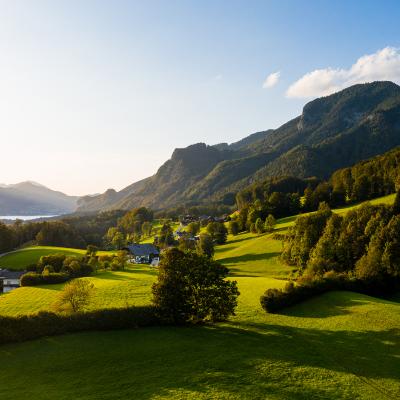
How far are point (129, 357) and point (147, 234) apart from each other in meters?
140

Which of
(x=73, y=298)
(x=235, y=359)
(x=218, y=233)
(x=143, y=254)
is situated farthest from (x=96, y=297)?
(x=143, y=254)

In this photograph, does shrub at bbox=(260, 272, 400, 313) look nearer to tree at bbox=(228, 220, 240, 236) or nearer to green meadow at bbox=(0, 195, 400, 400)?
green meadow at bbox=(0, 195, 400, 400)

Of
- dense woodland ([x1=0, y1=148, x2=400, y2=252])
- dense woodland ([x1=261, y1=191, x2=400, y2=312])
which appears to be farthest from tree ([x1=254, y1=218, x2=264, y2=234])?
dense woodland ([x1=261, y1=191, x2=400, y2=312])

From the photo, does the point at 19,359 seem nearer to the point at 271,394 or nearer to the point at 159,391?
the point at 159,391

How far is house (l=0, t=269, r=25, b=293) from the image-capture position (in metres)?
70.2

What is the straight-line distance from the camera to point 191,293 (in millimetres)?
35125

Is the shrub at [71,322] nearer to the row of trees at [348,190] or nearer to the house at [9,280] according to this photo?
the house at [9,280]

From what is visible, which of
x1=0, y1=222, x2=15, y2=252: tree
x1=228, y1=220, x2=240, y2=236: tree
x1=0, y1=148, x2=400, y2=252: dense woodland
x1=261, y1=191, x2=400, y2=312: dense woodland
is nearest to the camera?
x1=261, y1=191, x2=400, y2=312: dense woodland

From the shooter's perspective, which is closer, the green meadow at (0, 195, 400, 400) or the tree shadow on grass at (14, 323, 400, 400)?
the tree shadow on grass at (14, 323, 400, 400)

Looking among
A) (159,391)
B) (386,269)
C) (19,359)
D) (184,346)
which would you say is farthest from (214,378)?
(386,269)

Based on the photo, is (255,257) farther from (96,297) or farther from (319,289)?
(96,297)

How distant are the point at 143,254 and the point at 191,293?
259 ft

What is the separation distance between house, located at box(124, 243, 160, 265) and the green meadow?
7063 centimetres

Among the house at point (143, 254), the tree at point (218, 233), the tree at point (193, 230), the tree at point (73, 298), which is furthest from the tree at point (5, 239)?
the tree at point (73, 298)
